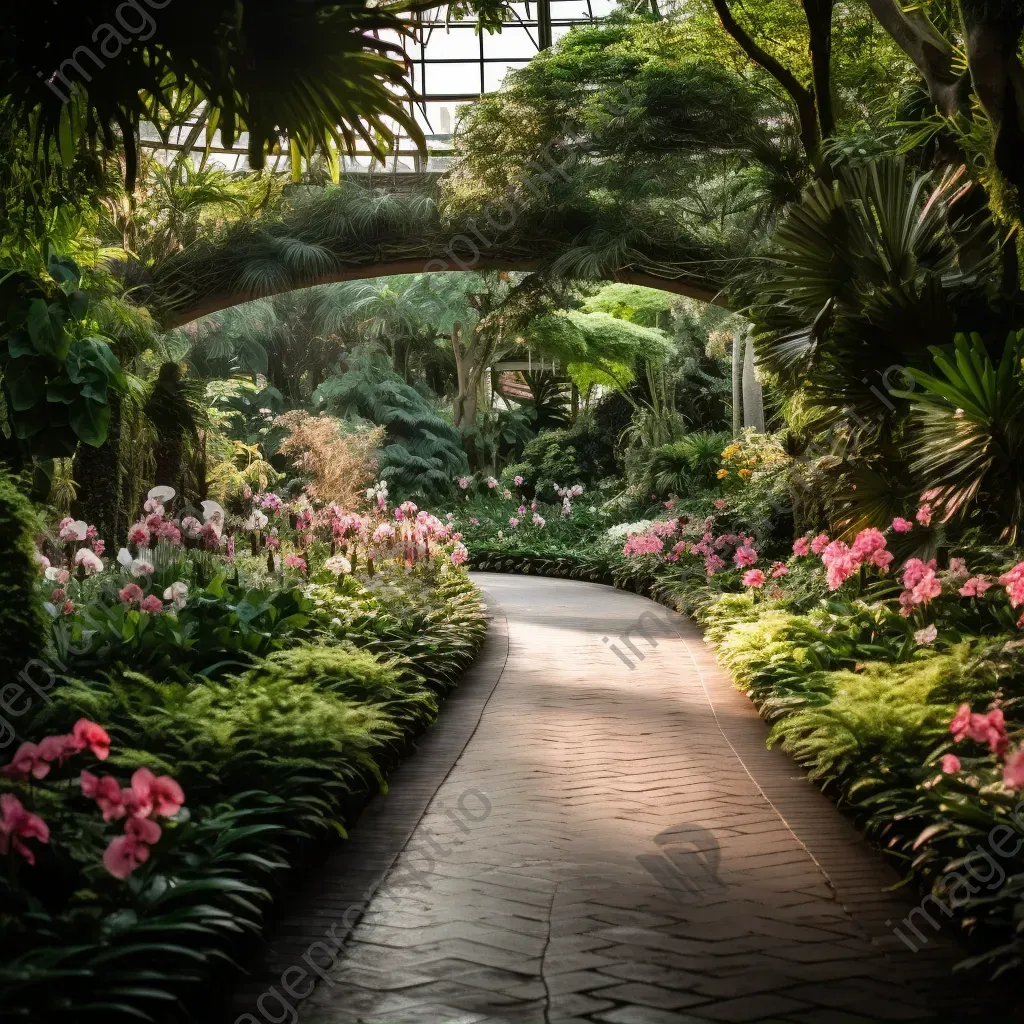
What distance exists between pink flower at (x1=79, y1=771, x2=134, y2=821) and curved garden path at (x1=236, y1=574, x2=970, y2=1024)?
741mm

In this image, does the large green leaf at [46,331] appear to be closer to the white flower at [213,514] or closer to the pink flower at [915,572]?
the white flower at [213,514]

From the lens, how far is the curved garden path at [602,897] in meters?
3.20

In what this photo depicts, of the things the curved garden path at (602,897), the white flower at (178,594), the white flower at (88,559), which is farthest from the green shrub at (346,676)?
the white flower at (88,559)

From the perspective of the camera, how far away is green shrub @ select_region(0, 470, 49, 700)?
4680 mm

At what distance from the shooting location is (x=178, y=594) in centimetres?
619

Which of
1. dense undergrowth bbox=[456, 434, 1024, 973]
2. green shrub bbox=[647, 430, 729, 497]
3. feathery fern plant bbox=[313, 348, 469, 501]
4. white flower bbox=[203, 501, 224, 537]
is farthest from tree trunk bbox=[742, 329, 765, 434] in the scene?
white flower bbox=[203, 501, 224, 537]

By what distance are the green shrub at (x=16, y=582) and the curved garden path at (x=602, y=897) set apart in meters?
1.52

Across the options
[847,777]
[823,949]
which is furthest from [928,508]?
[823,949]

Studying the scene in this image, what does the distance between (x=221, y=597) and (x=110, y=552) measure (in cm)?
320

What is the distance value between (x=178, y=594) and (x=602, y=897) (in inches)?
123

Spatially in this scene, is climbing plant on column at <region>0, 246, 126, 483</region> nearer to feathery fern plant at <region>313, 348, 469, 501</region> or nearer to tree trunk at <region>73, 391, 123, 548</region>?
tree trunk at <region>73, 391, 123, 548</region>

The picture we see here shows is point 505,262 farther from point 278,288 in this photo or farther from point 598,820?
point 598,820

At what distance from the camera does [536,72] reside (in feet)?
48.0

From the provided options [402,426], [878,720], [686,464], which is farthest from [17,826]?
[402,426]
